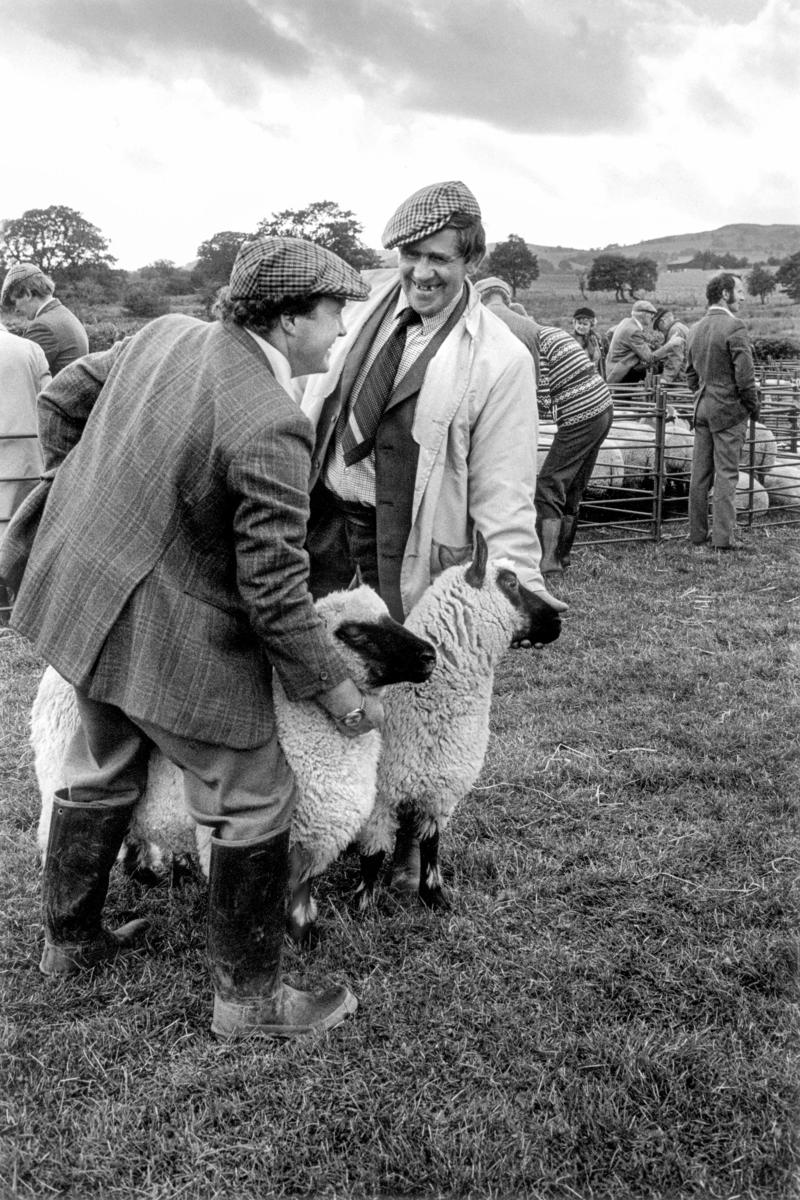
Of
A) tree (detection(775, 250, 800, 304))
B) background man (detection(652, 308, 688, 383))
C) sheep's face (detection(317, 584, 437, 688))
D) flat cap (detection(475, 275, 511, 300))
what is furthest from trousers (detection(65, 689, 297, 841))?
tree (detection(775, 250, 800, 304))

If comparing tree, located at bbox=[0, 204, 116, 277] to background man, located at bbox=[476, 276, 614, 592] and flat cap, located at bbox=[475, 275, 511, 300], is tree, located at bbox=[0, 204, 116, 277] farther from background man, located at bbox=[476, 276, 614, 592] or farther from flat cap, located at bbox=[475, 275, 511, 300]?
background man, located at bbox=[476, 276, 614, 592]

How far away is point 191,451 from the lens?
95.0 inches

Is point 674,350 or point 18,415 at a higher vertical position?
point 674,350

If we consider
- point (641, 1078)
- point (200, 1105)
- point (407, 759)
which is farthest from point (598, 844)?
point (200, 1105)

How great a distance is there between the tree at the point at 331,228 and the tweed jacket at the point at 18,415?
1855 millimetres

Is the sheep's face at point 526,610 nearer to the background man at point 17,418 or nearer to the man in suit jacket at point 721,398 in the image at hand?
the background man at point 17,418

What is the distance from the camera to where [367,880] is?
352 cm

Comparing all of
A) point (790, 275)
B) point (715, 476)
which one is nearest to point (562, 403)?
point (715, 476)

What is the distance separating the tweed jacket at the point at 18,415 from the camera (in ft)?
22.0

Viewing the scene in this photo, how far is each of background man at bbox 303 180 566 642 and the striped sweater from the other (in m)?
3.91

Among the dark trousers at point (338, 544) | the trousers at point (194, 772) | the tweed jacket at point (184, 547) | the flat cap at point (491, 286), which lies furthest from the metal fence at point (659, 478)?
the tweed jacket at point (184, 547)

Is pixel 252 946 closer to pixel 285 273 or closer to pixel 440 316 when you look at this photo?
pixel 285 273

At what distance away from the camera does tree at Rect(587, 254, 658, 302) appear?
4153cm

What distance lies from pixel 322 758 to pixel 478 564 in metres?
0.83
